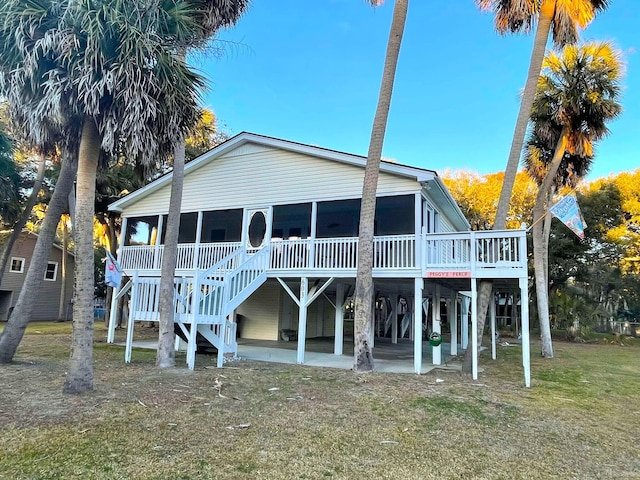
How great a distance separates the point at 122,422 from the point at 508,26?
545 inches

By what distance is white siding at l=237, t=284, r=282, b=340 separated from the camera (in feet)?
58.4

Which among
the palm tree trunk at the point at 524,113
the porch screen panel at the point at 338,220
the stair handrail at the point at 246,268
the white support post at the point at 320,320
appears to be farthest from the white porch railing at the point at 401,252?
the white support post at the point at 320,320

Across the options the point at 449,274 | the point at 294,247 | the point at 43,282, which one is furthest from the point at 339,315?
the point at 43,282

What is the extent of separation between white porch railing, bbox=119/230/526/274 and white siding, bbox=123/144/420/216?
4.94 ft

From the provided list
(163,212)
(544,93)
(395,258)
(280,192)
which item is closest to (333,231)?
(280,192)

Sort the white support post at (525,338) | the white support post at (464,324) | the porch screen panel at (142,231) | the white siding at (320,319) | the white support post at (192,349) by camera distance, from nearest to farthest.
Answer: the white support post at (525,338) → the white support post at (192,349) → the white support post at (464,324) → the porch screen panel at (142,231) → the white siding at (320,319)

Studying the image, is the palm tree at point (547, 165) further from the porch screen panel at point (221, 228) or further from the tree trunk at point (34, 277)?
the tree trunk at point (34, 277)

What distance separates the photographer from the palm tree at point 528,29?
10.3 meters

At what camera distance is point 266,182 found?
13.7m

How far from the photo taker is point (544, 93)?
14.3m

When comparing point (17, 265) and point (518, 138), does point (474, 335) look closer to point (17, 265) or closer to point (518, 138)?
A: point (518, 138)

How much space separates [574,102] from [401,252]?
8.74m

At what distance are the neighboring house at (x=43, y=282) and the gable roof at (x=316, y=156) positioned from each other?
14.1m

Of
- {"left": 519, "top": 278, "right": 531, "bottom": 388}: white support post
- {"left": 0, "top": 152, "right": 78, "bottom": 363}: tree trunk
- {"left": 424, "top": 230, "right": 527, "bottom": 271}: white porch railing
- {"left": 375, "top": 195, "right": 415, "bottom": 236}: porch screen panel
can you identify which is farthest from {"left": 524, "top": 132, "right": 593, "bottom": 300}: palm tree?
{"left": 0, "top": 152, "right": 78, "bottom": 363}: tree trunk
